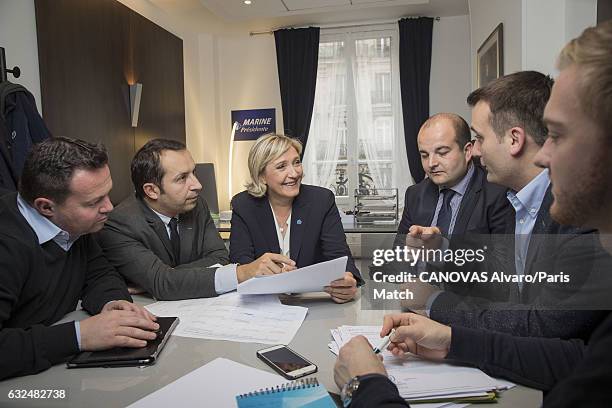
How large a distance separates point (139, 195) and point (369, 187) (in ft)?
13.3

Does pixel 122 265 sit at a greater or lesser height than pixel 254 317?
greater

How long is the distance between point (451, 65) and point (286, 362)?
17.2 feet

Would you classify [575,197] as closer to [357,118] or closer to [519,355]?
[519,355]

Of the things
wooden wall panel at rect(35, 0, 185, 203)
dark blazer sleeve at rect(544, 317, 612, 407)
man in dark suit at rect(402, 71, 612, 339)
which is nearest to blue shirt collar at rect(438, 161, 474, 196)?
man in dark suit at rect(402, 71, 612, 339)

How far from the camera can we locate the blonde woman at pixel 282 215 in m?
2.18

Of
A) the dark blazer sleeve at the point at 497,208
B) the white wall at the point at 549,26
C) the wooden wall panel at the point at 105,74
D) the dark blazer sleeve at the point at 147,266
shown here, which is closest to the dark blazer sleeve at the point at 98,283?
the dark blazer sleeve at the point at 147,266

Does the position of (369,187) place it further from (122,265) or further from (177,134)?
(122,265)

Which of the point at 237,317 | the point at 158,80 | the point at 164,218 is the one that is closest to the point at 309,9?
the point at 158,80

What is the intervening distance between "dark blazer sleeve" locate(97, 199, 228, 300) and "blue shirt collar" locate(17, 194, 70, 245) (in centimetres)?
38

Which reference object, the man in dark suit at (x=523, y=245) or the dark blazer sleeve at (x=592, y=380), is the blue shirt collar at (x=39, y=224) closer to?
the man in dark suit at (x=523, y=245)

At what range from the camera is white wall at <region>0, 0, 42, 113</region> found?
270 centimetres

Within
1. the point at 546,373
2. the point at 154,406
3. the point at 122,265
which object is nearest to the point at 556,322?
the point at 546,373

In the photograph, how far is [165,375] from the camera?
3.37ft

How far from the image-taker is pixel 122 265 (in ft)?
5.71
